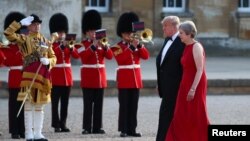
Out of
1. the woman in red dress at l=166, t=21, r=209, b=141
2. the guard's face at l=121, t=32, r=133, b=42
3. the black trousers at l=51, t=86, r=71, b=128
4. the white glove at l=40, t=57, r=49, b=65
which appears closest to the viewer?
the woman in red dress at l=166, t=21, r=209, b=141

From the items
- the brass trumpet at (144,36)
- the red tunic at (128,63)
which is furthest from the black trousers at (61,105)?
the brass trumpet at (144,36)

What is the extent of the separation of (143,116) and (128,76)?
2.17 meters

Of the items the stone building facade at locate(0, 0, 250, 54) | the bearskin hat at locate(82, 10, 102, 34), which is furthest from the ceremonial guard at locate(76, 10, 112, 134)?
the stone building facade at locate(0, 0, 250, 54)

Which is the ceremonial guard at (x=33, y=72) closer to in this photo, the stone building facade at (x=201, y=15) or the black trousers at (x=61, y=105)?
the black trousers at (x=61, y=105)

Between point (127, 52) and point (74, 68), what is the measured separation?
8.37m

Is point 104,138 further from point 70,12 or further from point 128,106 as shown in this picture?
point 70,12

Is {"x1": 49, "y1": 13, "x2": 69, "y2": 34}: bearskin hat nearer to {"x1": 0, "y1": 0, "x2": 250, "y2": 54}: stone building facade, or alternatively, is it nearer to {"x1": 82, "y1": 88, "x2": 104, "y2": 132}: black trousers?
{"x1": 82, "y1": 88, "x2": 104, "y2": 132}: black trousers

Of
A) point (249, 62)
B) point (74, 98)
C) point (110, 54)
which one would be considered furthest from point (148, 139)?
point (249, 62)

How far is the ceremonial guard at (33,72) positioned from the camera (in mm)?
12320

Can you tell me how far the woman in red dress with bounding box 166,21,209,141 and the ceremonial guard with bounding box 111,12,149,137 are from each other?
2.91 meters

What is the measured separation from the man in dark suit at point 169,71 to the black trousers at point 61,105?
3.14m

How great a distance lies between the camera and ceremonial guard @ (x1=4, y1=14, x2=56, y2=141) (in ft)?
40.4

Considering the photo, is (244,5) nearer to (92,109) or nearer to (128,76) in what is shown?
(92,109)

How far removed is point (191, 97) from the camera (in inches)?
414
